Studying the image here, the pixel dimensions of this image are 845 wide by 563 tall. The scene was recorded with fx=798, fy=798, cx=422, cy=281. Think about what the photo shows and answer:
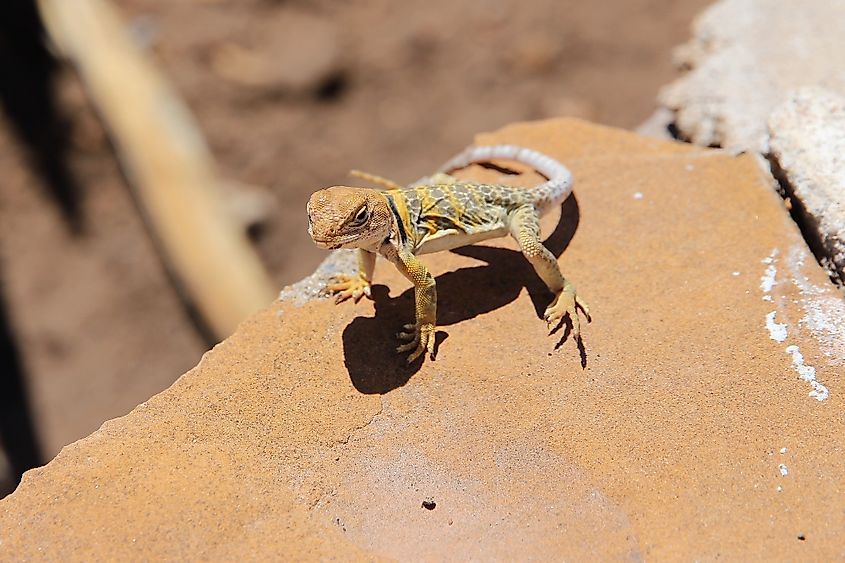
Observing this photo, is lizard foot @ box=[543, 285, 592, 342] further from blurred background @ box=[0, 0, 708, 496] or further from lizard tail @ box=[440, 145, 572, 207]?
blurred background @ box=[0, 0, 708, 496]

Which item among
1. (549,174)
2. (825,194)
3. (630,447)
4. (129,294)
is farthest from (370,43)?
(630,447)

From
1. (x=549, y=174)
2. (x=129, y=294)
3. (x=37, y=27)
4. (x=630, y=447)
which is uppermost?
(x=37, y=27)

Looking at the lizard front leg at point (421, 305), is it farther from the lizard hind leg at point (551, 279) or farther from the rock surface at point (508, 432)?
the lizard hind leg at point (551, 279)

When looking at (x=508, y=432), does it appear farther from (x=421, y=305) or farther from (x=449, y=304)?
(x=449, y=304)

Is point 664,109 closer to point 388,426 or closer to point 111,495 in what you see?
point 388,426

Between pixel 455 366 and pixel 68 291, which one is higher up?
pixel 455 366

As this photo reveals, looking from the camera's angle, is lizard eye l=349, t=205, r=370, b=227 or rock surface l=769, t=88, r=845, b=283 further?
rock surface l=769, t=88, r=845, b=283

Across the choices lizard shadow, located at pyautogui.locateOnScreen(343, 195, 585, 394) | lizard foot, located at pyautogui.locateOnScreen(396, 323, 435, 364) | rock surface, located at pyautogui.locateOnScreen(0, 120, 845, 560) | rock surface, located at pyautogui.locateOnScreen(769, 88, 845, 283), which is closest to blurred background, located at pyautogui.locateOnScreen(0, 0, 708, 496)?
lizard shadow, located at pyautogui.locateOnScreen(343, 195, 585, 394)
